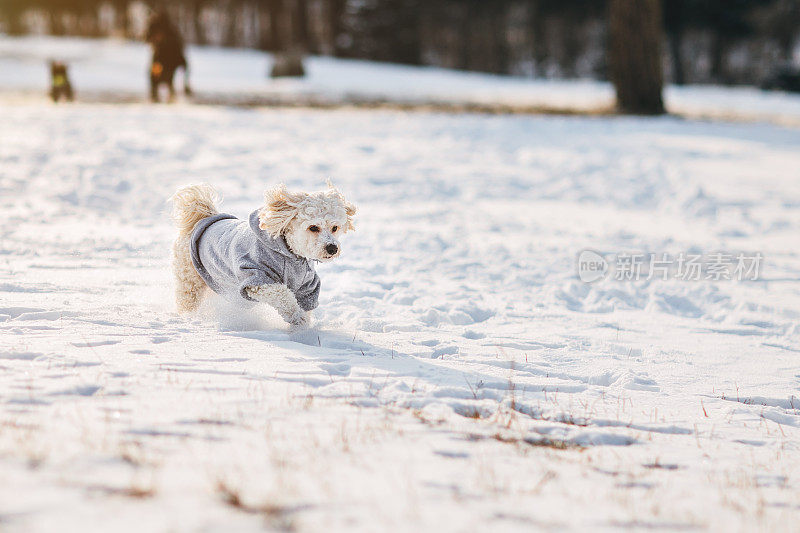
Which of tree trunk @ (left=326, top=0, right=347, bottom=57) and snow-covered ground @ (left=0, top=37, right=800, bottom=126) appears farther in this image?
tree trunk @ (left=326, top=0, right=347, bottom=57)

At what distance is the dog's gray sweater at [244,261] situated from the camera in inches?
197

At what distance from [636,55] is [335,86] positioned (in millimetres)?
13872

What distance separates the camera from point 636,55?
18.0 m

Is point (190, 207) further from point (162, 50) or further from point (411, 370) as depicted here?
point (162, 50)

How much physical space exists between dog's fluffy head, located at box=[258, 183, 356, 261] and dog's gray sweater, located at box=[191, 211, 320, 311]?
4.4 inches

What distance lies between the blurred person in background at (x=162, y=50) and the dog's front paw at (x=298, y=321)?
15.5m

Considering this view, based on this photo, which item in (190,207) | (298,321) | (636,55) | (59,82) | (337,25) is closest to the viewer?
(298,321)

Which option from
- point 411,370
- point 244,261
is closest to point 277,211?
point 244,261

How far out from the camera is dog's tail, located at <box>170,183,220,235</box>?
224 inches

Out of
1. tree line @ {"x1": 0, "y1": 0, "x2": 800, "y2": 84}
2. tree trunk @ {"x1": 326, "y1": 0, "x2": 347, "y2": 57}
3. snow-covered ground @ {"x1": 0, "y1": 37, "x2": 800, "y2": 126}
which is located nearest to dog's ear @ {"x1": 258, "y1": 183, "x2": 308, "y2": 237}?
snow-covered ground @ {"x1": 0, "y1": 37, "x2": 800, "y2": 126}

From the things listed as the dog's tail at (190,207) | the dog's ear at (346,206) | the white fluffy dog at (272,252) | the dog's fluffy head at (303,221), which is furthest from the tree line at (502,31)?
the dog's fluffy head at (303,221)

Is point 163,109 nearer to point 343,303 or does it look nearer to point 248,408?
point 343,303

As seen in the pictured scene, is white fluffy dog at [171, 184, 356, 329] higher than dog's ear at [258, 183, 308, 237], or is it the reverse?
dog's ear at [258, 183, 308, 237]

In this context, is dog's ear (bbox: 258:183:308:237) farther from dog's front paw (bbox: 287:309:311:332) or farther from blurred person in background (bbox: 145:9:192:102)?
blurred person in background (bbox: 145:9:192:102)
